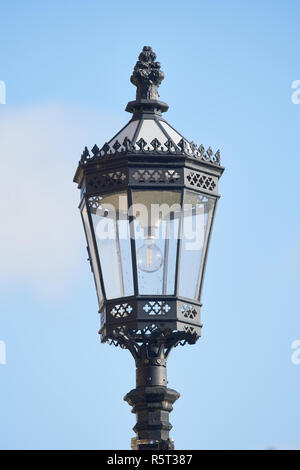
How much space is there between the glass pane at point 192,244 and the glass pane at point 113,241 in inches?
22.0

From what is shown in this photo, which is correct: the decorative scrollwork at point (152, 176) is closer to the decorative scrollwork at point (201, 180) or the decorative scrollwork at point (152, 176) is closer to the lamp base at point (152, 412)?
the decorative scrollwork at point (201, 180)

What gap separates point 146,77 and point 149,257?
83.3 inches

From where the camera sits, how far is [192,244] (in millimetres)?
35781

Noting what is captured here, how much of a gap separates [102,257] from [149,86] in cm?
202

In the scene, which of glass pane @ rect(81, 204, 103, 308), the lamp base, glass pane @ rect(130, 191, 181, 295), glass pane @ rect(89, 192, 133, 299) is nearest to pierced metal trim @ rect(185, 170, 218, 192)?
glass pane @ rect(130, 191, 181, 295)

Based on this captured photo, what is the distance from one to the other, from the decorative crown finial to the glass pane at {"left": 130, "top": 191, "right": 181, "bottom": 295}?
143cm

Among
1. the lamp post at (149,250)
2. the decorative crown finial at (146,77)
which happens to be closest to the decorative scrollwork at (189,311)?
the lamp post at (149,250)

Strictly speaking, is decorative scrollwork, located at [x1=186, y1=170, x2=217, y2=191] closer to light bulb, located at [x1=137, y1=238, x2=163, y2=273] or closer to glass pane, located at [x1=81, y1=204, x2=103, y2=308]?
light bulb, located at [x1=137, y1=238, x2=163, y2=273]

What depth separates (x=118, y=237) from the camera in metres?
35.8

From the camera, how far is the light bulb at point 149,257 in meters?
35.6
